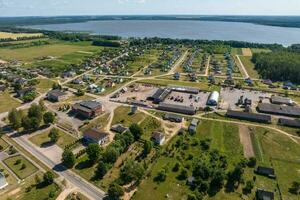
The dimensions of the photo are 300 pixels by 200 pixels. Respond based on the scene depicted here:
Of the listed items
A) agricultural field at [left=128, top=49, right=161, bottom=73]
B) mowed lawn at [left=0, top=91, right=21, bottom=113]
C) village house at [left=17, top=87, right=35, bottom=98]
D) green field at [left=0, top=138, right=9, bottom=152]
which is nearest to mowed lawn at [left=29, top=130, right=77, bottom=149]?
green field at [left=0, top=138, right=9, bottom=152]

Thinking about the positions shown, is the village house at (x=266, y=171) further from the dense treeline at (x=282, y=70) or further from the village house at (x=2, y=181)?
the dense treeline at (x=282, y=70)

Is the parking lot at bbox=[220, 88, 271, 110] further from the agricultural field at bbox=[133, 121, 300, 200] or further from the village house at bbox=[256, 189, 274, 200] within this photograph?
the village house at bbox=[256, 189, 274, 200]

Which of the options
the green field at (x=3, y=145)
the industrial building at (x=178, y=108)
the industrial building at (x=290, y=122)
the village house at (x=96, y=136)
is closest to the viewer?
the green field at (x=3, y=145)

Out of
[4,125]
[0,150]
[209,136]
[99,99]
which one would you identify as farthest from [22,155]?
[209,136]

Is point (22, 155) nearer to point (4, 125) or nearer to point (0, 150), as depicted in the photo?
point (0, 150)

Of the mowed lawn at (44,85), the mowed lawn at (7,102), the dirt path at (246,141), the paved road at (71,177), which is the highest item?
the dirt path at (246,141)

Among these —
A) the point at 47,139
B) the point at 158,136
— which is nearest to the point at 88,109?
Result: the point at 47,139

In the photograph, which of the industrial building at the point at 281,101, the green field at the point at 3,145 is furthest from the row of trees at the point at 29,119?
the industrial building at the point at 281,101
